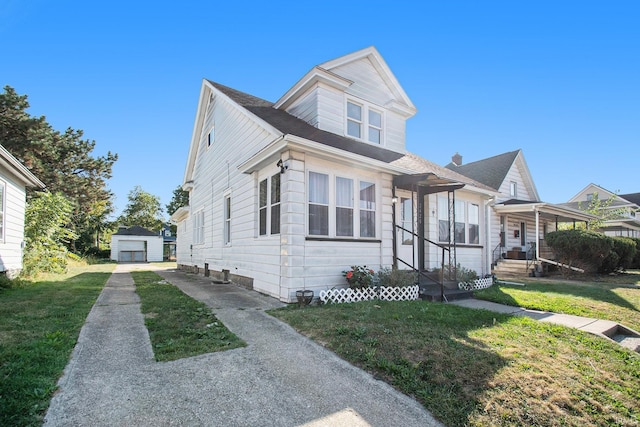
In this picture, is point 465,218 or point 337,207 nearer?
point 337,207

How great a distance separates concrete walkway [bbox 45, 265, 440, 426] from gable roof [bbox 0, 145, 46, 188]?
6.78 metres

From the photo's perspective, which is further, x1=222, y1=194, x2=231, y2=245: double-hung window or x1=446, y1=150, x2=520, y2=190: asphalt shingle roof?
x1=446, y1=150, x2=520, y2=190: asphalt shingle roof

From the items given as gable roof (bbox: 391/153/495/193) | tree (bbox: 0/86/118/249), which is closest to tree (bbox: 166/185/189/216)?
tree (bbox: 0/86/118/249)

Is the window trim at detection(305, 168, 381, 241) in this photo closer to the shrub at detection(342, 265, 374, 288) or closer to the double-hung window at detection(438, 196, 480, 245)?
the shrub at detection(342, 265, 374, 288)

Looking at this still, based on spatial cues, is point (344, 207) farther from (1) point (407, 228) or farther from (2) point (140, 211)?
(2) point (140, 211)

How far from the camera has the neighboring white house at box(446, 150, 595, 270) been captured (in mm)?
17203

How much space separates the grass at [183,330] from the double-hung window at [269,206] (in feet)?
7.81

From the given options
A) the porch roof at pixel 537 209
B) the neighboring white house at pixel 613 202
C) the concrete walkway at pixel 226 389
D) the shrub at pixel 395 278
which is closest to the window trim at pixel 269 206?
the shrub at pixel 395 278

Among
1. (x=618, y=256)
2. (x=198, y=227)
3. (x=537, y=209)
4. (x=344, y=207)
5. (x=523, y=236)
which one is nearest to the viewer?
(x=344, y=207)

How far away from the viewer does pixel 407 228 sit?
9.68m

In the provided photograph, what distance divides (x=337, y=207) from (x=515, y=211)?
531 inches

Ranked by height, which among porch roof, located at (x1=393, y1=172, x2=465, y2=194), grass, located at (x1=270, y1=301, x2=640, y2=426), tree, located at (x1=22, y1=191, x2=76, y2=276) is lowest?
grass, located at (x1=270, y1=301, x2=640, y2=426)

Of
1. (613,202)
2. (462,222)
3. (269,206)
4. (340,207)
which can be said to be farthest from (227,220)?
(613,202)

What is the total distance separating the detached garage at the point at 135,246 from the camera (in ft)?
111
